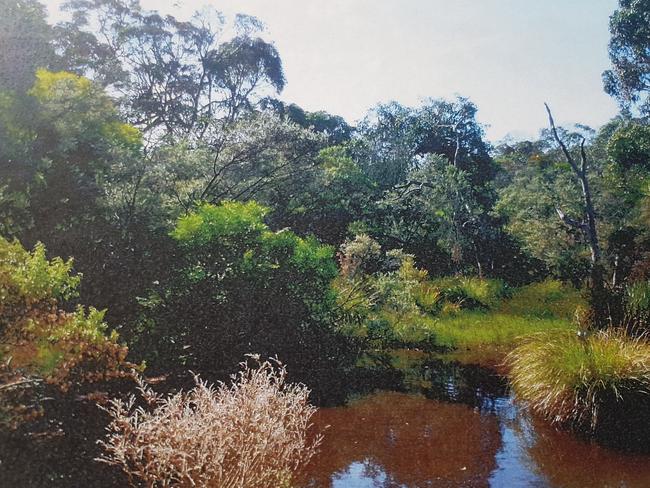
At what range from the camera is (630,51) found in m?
25.2

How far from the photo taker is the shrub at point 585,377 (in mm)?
7543

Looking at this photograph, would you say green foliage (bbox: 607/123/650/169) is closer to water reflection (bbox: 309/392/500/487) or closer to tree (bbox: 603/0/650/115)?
tree (bbox: 603/0/650/115)

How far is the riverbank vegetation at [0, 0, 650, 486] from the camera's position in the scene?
5.48m

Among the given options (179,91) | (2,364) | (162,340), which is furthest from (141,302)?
(179,91)

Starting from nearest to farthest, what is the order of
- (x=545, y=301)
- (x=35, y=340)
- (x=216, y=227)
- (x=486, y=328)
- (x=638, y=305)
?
(x=35, y=340) → (x=216, y=227) → (x=638, y=305) → (x=486, y=328) → (x=545, y=301)

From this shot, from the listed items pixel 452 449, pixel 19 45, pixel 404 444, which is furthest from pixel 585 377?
pixel 19 45

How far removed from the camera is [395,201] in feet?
64.5

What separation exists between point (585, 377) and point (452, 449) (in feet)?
6.65

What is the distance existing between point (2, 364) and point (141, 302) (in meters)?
4.07

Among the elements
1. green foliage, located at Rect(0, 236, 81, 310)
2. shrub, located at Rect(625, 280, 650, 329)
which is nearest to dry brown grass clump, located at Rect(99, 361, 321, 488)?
green foliage, located at Rect(0, 236, 81, 310)

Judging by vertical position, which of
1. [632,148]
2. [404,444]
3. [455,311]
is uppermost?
[632,148]

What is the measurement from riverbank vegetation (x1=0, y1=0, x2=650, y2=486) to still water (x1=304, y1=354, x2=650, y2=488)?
1.49 ft

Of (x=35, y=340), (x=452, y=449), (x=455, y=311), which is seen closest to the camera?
(x=35, y=340)

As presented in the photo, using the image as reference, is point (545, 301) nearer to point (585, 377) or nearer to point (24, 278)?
point (585, 377)
